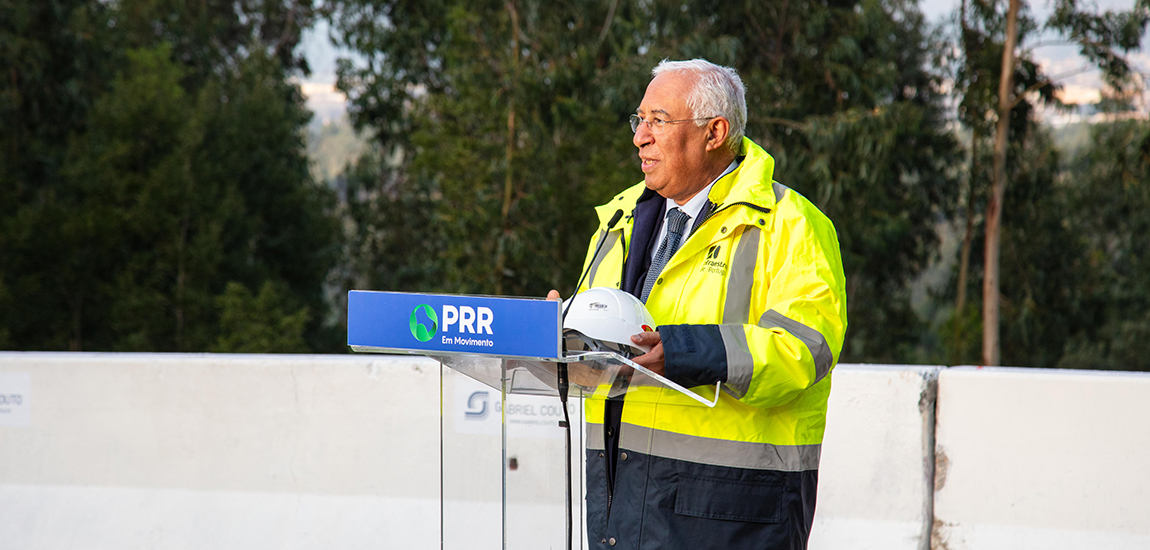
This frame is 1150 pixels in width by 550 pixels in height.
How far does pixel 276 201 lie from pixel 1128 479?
20.6 metres

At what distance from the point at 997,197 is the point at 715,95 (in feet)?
59.8

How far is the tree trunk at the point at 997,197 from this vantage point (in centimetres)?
1759

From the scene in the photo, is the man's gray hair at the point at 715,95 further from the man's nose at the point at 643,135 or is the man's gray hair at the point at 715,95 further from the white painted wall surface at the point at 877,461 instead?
the white painted wall surface at the point at 877,461

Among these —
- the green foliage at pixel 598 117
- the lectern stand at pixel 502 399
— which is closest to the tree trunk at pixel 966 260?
the green foliage at pixel 598 117

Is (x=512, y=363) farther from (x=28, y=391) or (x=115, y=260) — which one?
(x=115, y=260)

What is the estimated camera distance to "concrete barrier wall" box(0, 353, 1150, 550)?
11.5 feet

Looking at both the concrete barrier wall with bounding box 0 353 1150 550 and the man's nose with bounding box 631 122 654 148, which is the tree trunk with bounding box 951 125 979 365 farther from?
the man's nose with bounding box 631 122 654 148

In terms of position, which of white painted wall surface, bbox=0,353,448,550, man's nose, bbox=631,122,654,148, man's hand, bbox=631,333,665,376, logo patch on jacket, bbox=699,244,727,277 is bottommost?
white painted wall surface, bbox=0,353,448,550

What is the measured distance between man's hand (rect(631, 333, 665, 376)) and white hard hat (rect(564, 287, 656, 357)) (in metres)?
0.01

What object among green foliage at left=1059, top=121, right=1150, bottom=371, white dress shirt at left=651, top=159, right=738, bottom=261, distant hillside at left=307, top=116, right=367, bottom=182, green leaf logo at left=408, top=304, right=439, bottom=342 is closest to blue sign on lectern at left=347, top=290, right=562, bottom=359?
green leaf logo at left=408, top=304, right=439, bottom=342

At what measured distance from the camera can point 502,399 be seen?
2.04m

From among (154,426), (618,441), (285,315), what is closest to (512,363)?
(618,441)

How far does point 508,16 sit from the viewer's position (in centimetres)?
1553

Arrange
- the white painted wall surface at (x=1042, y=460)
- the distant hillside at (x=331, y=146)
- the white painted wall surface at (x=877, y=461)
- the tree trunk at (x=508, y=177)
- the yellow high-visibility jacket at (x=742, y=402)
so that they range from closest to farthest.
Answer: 1. the yellow high-visibility jacket at (x=742, y=402)
2. the white painted wall surface at (x=1042, y=460)
3. the white painted wall surface at (x=877, y=461)
4. the tree trunk at (x=508, y=177)
5. the distant hillside at (x=331, y=146)
